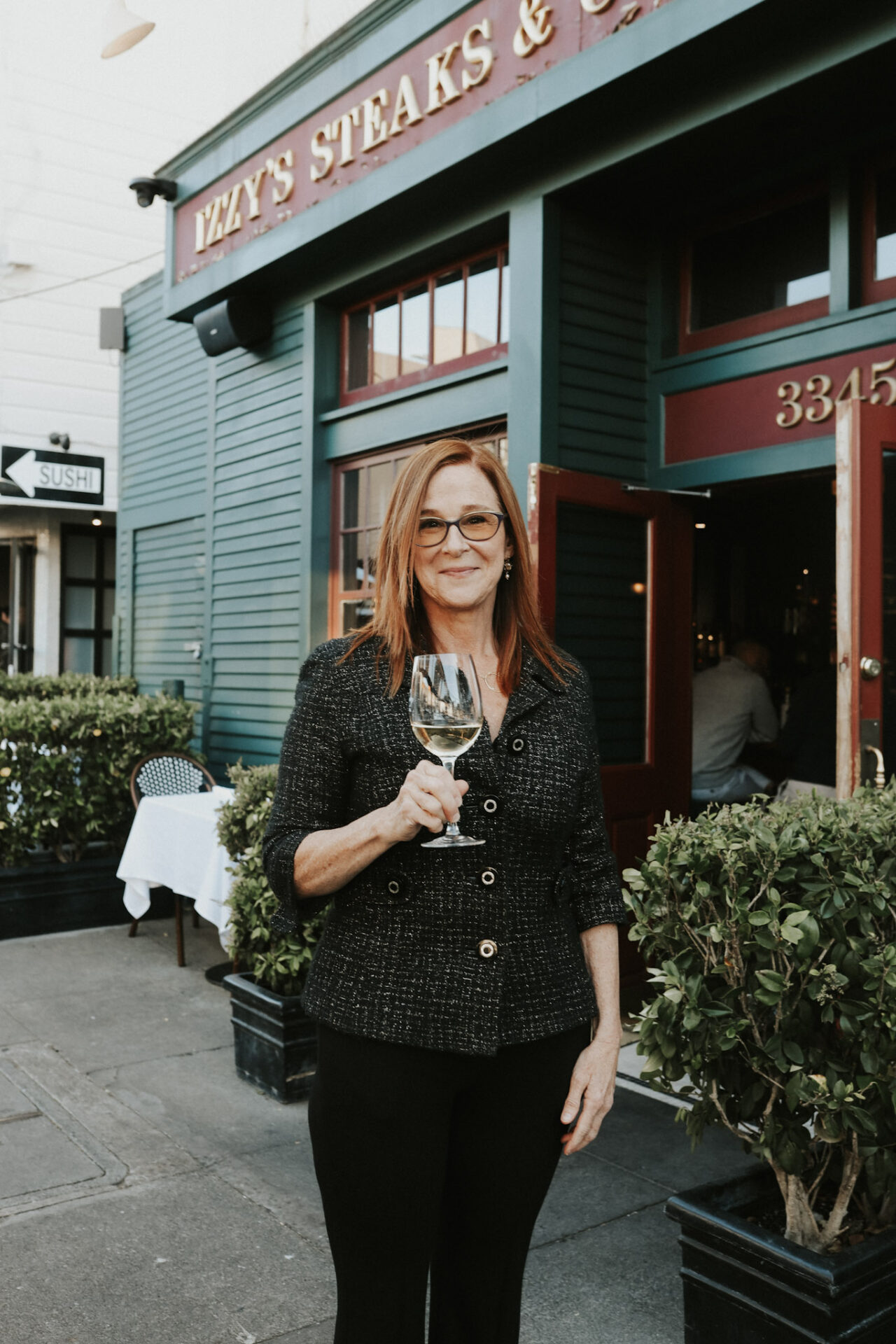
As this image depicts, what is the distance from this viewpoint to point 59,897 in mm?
6758

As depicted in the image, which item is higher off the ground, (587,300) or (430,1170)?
(587,300)

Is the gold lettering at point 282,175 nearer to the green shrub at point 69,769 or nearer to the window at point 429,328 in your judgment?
the window at point 429,328

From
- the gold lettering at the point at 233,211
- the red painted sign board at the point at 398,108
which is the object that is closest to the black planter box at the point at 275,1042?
the red painted sign board at the point at 398,108

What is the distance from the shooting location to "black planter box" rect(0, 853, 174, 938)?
21.6 feet

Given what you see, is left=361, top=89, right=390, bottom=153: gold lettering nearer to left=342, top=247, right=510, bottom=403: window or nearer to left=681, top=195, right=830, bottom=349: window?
left=342, top=247, right=510, bottom=403: window

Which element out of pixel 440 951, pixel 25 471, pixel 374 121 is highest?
pixel 374 121

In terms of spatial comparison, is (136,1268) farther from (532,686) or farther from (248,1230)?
(532,686)

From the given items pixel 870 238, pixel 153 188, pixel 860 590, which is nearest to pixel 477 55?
pixel 870 238

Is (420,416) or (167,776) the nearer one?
(420,416)

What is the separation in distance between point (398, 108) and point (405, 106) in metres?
0.08

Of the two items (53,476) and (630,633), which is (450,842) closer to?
(630,633)

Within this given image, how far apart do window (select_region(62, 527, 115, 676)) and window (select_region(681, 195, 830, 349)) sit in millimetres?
11131

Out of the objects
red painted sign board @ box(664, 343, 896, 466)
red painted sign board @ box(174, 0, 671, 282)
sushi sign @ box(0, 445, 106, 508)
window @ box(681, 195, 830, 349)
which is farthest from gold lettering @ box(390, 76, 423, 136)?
sushi sign @ box(0, 445, 106, 508)

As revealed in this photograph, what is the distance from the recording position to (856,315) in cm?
470
